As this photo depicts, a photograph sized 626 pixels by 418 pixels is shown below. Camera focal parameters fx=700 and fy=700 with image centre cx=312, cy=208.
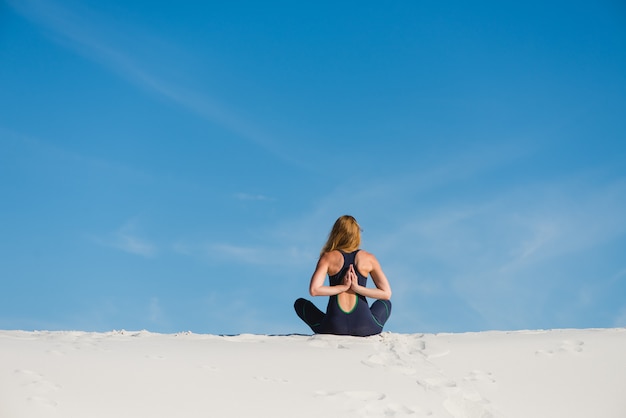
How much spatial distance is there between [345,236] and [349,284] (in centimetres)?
53

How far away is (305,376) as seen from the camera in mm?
6336

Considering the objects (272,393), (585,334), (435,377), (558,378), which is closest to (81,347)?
(272,393)

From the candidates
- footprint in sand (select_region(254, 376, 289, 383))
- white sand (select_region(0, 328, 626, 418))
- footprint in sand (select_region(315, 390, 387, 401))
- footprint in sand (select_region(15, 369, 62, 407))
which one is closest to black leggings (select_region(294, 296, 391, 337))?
white sand (select_region(0, 328, 626, 418))

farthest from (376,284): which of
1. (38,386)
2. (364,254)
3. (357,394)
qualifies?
(38,386)

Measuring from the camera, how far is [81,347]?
6668mm

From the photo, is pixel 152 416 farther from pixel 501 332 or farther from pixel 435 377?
pixel 501 332

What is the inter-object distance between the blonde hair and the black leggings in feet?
1.74

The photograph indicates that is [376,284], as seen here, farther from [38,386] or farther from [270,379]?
[38,386]

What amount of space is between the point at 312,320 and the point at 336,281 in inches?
24.6

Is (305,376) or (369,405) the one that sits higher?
(305,376)

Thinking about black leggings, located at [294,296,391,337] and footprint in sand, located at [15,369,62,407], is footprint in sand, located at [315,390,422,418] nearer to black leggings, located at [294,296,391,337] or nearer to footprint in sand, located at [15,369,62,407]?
black leggings, located at [294,296,391,337]

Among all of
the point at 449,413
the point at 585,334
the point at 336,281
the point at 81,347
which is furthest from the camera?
the point at 585,334

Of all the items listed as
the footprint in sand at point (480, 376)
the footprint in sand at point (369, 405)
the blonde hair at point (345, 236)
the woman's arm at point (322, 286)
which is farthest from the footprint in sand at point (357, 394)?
the blonde hair at point (345, 236)

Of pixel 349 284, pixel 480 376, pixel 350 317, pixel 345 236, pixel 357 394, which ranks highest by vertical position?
pixel 345 236
